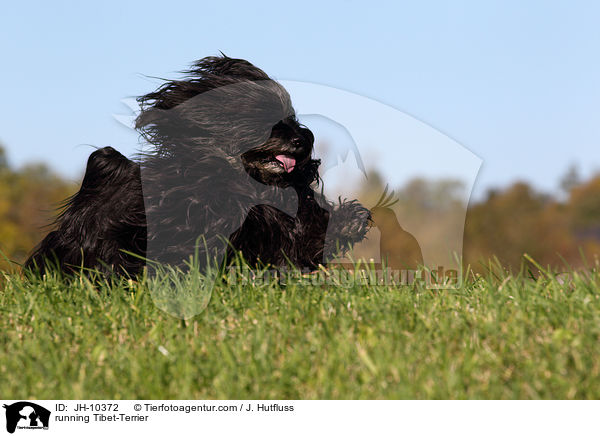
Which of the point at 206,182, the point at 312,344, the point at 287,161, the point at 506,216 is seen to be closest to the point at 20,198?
the point at 506,216

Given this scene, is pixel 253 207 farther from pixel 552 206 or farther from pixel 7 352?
pixel 552 206

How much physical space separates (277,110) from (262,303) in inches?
70.0

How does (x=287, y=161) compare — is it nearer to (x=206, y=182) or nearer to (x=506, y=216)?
(x=206, y=182)

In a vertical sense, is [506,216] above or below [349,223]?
below

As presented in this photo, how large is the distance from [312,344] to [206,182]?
2270 mm

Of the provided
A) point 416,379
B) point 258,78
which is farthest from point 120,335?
point 258,78

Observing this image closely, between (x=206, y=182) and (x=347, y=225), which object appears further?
(x=347, y=225)

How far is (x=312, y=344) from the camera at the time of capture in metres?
3.50

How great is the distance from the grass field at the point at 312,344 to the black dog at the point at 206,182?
712 mm

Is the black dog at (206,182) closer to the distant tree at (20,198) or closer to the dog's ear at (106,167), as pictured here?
the dog's ear at (106,167)

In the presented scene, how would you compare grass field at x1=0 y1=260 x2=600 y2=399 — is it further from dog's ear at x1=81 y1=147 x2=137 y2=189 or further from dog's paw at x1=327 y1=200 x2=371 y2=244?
dog's ear at x1=81 y1=147 x2=137 y2=189

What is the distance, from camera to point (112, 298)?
15.2ft

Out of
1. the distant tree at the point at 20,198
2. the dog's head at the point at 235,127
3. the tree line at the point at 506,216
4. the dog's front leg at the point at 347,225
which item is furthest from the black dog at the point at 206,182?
the distant tree at the point at 20,198
